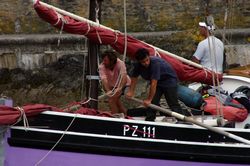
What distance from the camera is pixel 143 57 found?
7.24m

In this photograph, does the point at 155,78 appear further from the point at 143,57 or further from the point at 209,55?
the point at 209,55

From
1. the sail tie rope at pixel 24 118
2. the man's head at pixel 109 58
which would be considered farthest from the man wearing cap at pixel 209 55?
the sail tie rope at pixel 24 118

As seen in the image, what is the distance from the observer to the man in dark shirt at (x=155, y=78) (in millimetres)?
7273

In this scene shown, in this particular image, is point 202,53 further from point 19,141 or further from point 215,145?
point 19,141

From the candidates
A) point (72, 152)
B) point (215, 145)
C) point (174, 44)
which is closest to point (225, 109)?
point (215, 145)

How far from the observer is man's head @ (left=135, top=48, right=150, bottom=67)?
722 cm

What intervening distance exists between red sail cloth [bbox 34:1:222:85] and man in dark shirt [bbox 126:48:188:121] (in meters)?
0.31

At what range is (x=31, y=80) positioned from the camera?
1404 centimetres

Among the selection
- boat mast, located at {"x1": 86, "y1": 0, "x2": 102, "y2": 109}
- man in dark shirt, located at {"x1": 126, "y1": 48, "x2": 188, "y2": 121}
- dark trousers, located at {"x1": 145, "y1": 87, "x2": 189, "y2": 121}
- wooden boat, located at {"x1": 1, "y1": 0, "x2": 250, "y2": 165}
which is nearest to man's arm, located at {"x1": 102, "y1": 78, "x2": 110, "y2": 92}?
boat mast, located at {"x1": 86, "y1": 0, "x2": 102, "y2": 109}

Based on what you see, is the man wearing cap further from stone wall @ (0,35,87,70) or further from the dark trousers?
stone wall @ (0,35,87,70)

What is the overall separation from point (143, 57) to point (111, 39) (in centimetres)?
46

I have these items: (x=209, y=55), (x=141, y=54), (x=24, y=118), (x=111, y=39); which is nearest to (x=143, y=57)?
(x=141, y=54)

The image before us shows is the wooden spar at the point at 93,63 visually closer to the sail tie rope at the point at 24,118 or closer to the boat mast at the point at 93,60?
the boat mast at the point at 93,60

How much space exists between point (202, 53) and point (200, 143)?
202 cm
